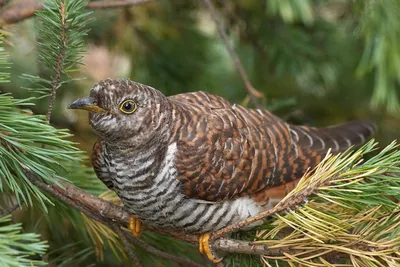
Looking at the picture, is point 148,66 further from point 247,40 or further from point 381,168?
point 381,168

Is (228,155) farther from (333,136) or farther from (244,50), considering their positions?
(244,50)

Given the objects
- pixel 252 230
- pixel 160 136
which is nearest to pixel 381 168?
pixel 252 230

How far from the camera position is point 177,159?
1.92m

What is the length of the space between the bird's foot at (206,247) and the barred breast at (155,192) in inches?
1.5

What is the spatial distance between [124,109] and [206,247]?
485 mm

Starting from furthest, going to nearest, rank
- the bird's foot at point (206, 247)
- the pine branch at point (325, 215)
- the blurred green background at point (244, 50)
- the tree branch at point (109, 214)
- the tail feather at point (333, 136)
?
the blurred green background at point (244, 50)
the tail feather at point (333, 136)
the bird's foot at point (206, 247)
the tree branch at point (109, 214)
the pine branch at point (325, 215)

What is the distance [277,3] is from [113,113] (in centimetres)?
95

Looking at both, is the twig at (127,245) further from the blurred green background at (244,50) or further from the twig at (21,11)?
the blurred green background at (244,50)

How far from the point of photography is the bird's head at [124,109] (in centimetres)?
179

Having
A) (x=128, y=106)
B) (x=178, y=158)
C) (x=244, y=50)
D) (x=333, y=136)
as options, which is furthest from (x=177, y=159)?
(x=244, y=50)

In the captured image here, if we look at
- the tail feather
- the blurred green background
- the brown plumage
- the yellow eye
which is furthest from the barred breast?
the blurred green background

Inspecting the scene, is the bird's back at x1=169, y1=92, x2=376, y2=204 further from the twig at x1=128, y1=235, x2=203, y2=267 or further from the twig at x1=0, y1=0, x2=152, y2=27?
the twig at x1=0, y1=0, x2=152, y2=27

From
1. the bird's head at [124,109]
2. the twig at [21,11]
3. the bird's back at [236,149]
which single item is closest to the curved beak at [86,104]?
the bird's head at [124,109]

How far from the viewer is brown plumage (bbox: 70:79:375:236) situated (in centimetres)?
185
